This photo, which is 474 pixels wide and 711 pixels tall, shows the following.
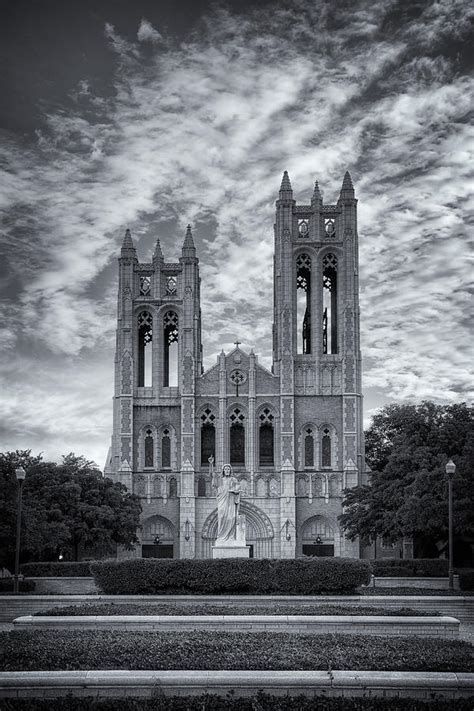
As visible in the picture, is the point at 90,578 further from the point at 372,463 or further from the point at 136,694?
the point at 372,463

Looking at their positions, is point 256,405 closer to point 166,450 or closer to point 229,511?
point 166,450

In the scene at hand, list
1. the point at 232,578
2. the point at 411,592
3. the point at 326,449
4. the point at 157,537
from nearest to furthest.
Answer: the point at 232,578
the point at 411,592
the point at 157,537
the point at 326,449

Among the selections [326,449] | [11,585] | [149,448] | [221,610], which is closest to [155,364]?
[149,448]

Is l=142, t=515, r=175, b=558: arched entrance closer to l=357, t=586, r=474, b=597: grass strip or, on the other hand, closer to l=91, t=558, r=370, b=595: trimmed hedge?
l=357, t=586, r=474, b=597: grass strip

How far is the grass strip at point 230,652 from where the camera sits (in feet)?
46.1

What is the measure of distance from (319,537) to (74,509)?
679 inches

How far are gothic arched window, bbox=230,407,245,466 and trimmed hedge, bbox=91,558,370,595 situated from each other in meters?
34.2

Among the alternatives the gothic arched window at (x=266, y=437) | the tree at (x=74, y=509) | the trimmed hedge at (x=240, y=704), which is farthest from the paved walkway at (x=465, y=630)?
the gothic arched window at (x=266, y=437)

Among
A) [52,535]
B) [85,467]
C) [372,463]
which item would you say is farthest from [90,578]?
[372,463]

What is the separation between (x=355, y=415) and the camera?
6156 cm

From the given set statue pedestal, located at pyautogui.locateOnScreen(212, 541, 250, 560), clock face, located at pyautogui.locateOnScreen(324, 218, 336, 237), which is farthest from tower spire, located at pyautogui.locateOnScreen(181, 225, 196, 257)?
statue pedestal, located at pyautogui.locateOnScreen(212, 541, 250, 560)

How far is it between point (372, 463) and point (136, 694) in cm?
5558

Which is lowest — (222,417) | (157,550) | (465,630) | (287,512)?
(465,630)

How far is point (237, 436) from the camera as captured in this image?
63.1 m
